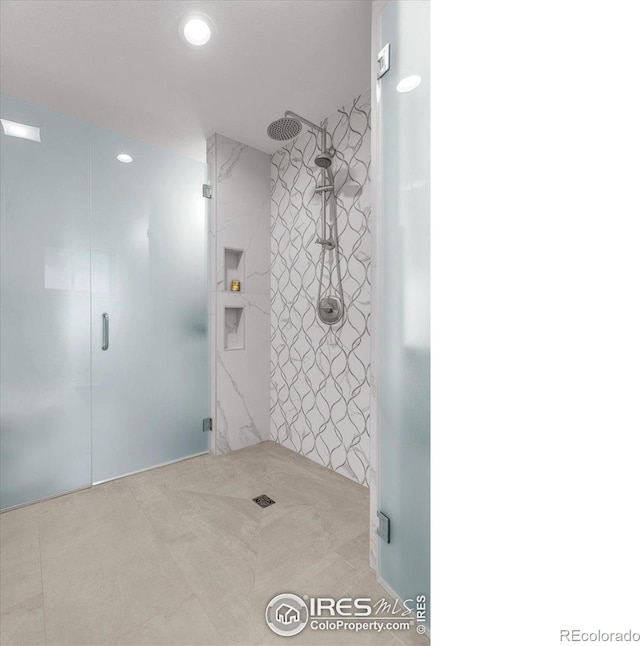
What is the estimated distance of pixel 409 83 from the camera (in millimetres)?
1020

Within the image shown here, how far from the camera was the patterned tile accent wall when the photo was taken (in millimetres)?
1865

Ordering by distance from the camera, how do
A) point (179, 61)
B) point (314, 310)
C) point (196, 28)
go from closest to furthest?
point (196, 28) < point (179, 61) < point (314, 310)

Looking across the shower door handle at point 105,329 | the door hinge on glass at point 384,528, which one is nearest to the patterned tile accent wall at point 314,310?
the door hinge on glass at point 384,528

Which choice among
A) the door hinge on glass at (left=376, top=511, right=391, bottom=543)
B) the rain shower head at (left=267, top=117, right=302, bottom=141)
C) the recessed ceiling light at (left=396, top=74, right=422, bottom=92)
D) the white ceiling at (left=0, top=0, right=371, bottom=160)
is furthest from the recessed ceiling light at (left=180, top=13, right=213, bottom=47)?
the door hinge on glass at (left=376, top=511, right=391, bottom=543)

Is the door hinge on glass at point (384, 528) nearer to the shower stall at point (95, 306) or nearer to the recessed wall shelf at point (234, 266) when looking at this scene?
the shower stall at point (95, 306)

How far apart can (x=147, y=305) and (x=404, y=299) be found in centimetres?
165

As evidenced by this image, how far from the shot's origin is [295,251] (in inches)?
89.4

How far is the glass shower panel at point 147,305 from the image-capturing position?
1.91 m

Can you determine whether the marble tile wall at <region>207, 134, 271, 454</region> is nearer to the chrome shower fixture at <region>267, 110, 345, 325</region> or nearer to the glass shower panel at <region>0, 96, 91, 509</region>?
the chrome shower fixture at <region>267, 110, 345, 325</region>

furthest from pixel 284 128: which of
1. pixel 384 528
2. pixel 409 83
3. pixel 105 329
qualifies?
pixel 384 528

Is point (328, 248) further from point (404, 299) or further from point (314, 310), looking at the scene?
point (404, 299)
